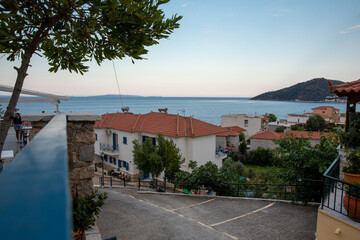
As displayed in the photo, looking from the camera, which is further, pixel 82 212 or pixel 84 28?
pixel 84 28

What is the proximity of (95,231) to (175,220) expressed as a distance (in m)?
4.01

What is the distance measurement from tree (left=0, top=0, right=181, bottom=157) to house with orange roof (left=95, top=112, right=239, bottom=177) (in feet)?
66.0

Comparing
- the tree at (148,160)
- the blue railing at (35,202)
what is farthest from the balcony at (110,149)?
the blue railing at (35,202)

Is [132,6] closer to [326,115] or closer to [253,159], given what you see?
[253,159]

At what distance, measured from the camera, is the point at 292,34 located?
4081 centimetres

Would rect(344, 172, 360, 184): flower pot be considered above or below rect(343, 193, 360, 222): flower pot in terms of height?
above

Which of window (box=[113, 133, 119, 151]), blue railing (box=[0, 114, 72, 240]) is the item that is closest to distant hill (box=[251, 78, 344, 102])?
window (box=[113, 133, 119, 151])

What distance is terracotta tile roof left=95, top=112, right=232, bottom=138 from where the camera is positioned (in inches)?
994

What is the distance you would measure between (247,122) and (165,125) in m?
41.1

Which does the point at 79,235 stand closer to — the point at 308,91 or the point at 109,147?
the point at 109,147

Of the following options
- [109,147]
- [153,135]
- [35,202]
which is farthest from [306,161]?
[109,147]

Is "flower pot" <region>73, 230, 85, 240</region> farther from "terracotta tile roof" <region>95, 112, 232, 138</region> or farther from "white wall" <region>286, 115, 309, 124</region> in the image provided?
"white wall" <region>286, 115, 309, 124</region>

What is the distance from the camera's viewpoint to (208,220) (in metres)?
7.62

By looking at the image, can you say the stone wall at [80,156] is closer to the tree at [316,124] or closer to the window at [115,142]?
the window at [115,142]
